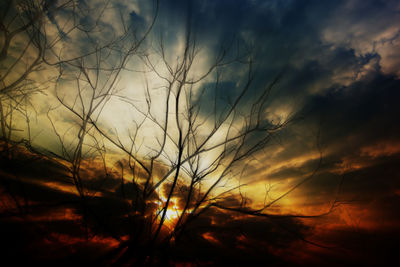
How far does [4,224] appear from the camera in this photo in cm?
467

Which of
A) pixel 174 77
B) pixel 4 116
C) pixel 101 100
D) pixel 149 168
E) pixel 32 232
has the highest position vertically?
pixel 174 77

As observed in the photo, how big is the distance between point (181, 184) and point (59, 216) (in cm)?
451

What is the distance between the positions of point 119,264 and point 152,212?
1195mm

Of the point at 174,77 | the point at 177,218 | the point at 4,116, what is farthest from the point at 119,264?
the point at 174,77

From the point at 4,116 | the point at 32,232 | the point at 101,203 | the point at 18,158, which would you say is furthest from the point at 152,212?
the point at 32,232

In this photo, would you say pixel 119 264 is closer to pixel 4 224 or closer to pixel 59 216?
pixel 59 216

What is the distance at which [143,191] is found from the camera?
3816mm

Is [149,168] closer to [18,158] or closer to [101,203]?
[101,203]

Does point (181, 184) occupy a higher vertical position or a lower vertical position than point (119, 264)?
higher

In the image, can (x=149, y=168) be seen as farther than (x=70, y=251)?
No

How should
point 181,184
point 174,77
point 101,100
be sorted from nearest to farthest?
point 174,77 → point 101,100 → point 181,184

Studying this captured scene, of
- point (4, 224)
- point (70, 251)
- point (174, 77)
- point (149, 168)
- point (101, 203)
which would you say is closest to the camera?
point (174, 77)

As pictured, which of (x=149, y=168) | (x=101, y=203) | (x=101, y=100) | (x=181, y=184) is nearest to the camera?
(x=101, y=100)

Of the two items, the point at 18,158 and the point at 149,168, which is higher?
the point at 149,168
